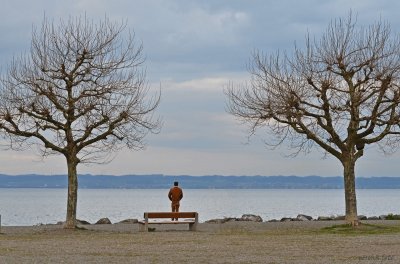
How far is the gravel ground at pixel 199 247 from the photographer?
63.8ft

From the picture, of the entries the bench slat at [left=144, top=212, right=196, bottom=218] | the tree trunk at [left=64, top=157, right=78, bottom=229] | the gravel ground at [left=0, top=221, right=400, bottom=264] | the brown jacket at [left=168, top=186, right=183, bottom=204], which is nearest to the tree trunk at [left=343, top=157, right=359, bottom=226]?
the gravel ground at [left=0, top=221, right=400, bottom=264]

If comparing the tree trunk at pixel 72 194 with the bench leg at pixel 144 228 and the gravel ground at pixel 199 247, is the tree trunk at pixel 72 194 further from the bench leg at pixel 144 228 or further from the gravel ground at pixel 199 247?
the bench leg at pixel 144 228

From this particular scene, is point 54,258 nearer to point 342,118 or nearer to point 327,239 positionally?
point 327,239

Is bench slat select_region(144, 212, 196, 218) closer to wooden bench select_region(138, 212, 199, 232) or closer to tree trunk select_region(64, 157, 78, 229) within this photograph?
wooden bench select_region(138, 212, 199, 232)

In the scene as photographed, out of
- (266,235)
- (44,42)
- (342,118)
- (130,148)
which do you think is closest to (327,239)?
(266,235)

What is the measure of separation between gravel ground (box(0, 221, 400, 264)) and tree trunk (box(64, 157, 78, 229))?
0.46 metres

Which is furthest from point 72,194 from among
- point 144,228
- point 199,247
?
point 199,247

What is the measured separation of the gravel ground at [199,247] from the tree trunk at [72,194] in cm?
46

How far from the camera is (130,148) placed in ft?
107

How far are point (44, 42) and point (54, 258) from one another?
13437mm

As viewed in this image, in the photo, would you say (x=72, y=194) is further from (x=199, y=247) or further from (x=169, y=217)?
(x=199, y=247)

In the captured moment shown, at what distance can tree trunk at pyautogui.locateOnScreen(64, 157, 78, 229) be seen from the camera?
31031mm

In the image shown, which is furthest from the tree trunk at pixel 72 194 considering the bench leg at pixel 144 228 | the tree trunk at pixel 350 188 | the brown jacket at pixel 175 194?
the tree trunk at pixel 350 188

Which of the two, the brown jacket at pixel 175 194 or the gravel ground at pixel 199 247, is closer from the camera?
the gravel ground at pixel 199 247
